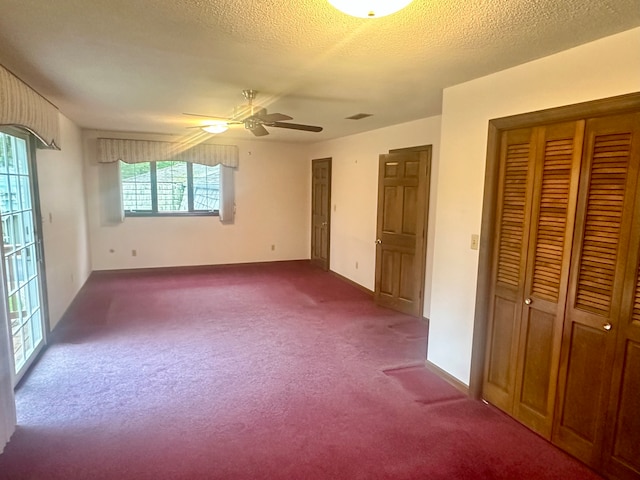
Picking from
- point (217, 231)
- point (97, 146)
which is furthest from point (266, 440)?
point (97, 146)

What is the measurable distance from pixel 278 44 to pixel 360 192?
3.74 metres

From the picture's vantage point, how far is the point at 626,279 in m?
1.97

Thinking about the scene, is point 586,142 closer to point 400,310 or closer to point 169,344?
point 400,310

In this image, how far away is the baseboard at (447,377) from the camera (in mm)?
2995

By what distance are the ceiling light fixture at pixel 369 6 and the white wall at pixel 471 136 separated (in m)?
1.35

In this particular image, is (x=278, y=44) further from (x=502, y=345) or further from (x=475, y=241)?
(x=502, y=345)

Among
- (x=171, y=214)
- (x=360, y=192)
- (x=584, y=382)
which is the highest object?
(x=360, y=192)

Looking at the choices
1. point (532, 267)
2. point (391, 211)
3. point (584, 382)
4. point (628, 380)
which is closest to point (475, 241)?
point (532, 267)

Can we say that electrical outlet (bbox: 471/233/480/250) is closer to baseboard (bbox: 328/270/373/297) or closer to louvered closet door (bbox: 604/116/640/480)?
louvered closet door (bbox: 604/116/640/480)

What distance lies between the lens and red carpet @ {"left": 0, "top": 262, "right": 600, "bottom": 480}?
2.17m

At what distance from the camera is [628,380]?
6.56 feet

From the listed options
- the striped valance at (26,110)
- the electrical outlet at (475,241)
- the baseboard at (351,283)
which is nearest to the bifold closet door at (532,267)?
the electrical outlet at (475,241)

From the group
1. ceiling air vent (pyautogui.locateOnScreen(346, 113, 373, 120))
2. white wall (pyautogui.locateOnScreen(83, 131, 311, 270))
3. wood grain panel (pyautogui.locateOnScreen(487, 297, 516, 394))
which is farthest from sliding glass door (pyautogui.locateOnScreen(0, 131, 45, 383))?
wood grain panel (pyautogui.locateOnScreen(487, 297, 516, 394))

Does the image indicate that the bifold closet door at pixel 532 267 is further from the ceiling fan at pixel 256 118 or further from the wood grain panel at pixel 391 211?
the wood grain panel at pixel 391 211
